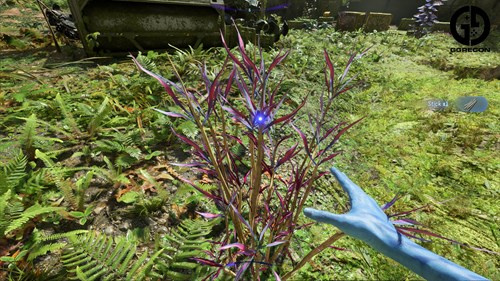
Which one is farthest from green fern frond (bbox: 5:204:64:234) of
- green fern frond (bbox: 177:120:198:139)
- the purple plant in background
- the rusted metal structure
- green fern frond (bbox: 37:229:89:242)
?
the purple plant in background

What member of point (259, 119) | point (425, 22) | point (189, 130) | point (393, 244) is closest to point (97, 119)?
point (189, 130)

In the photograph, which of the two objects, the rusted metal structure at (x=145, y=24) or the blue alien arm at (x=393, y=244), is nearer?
the blue alien arm at (x=393, y=244)

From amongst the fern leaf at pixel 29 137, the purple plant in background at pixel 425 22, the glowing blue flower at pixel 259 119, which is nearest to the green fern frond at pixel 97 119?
the fern leaf at pixel 29 137

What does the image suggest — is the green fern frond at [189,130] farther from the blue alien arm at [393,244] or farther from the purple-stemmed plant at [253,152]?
the blue alien arm at [393,244]

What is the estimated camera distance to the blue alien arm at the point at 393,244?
2.16ft

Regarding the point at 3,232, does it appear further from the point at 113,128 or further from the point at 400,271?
the point at 400,271

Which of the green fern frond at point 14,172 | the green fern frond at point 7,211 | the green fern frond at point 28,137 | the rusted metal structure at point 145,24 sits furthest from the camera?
the rusted metal structure at point 145,24

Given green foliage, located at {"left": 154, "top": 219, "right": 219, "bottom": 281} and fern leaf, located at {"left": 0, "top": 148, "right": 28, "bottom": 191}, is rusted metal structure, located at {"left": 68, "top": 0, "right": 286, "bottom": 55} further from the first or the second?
green foliage, located at {"left": 154, "top": 219, "right": 219, "bottom": 281}

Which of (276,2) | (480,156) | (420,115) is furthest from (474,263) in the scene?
(276,2)

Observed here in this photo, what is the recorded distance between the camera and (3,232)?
1517 mm

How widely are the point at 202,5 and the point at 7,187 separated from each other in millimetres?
4771

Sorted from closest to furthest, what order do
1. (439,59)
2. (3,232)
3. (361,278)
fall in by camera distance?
(3,232) → (361,278) → (439,59)

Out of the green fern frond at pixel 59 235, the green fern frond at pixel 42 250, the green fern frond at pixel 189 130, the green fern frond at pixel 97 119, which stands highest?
the green fern frond at pixel 97 119

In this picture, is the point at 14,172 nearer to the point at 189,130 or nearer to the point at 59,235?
the point at 59,235
